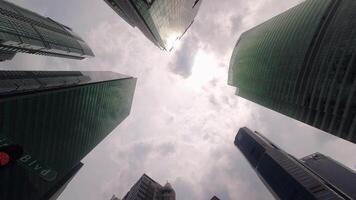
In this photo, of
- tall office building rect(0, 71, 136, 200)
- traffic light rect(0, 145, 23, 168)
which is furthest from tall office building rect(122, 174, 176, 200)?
traffic light rect(0, 145, 23, 168)

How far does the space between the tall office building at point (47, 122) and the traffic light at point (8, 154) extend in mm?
39140

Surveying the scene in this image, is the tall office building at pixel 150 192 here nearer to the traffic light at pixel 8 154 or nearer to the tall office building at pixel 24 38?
the tall office building at pixel 24 38

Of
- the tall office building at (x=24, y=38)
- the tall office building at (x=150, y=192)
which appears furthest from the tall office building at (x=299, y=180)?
the tall office building at (x=24, y=38)

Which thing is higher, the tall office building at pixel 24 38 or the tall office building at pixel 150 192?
the tall office building at pixel 24 38

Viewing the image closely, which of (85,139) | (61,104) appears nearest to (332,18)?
(61,104)

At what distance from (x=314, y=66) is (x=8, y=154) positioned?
87.0m

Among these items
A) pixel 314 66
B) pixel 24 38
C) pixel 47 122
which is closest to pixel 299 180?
pixel 314 66

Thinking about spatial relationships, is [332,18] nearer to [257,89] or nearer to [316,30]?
[316,30]

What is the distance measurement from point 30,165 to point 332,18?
9047cm

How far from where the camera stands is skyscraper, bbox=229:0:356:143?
221 ft

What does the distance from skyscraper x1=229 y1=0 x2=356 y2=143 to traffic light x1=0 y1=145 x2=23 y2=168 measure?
7195 centimetres

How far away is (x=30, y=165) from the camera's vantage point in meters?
9.43

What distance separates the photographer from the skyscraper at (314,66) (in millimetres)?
67438

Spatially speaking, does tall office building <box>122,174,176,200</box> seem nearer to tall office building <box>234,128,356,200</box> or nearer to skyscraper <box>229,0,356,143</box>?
tall office building <box>234,128,356,200</box>
